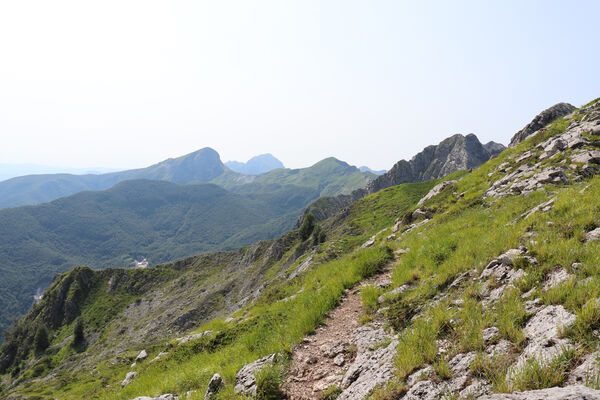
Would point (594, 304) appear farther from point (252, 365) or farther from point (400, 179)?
point (400, 179)

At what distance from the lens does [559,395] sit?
3098mm

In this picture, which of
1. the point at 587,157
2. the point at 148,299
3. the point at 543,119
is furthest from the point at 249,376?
the point at 148,299

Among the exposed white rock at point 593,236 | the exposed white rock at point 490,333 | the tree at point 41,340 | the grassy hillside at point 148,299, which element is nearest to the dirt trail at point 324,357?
the exposed white rock at point 490,333

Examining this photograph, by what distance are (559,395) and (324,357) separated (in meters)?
5.22

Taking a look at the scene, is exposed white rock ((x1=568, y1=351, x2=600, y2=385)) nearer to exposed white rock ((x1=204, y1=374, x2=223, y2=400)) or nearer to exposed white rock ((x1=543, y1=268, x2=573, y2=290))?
exposed white rock ((x1=543, y1=268, x2=573, y2=290))

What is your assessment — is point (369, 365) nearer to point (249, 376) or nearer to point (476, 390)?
point (476, 390)

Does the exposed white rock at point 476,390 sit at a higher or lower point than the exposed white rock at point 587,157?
lower

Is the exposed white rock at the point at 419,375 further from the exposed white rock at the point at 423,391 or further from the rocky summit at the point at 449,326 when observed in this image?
the exposed white rock at the point at 423,391

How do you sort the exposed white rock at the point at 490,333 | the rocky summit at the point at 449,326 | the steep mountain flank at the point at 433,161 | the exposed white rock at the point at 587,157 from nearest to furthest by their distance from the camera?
the rocky summit at the point at 449,326 → the exposed white rock at the point at 490,333 → the exposed white rock at the point at 587,157 → the steep mountain flank at the point at 433,161

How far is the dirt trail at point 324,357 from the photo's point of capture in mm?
6281

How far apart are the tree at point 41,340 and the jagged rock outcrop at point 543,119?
534ft

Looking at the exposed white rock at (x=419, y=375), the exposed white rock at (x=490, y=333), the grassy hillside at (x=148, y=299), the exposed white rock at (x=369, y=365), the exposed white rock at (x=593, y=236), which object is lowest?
the grassy hillside at (x=148, y=299)

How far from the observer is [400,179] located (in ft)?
592

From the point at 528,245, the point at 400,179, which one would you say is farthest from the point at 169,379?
the point at 400,179
